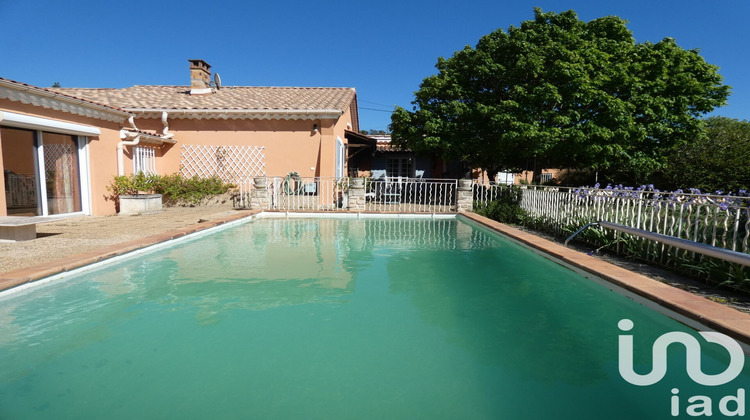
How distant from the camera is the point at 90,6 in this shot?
1106 centimetres

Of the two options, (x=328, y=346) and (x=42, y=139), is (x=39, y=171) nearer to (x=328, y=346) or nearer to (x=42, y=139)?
(x=42, y=139)

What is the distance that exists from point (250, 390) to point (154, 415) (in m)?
0.54

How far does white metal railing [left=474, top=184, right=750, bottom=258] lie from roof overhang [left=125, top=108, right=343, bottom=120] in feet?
24.1

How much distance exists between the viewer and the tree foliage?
13.7 m

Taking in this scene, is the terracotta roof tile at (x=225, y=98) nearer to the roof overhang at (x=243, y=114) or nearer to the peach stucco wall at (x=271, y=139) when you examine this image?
the roof overhang at (x=243, y=114)

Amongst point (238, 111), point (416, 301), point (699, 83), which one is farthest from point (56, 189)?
point (699, 83)

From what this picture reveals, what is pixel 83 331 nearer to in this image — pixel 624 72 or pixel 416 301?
pixel 416 301

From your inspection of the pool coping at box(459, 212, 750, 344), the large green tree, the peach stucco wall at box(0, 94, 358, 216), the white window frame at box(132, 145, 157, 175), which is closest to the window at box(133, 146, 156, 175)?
the white window frame at box(132, 145, 157, 175)

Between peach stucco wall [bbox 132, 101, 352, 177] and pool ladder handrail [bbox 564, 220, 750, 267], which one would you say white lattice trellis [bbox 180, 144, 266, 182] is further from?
pool ladder handrail [bbox 564, 220, 750, 267]

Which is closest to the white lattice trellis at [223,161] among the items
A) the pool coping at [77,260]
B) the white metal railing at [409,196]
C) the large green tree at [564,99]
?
the white metal railing at [409,196]

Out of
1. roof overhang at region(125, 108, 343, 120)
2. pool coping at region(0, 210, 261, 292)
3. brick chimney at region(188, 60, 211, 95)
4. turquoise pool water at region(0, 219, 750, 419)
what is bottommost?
turquoise pool water at region(0, 219, 750, 419)

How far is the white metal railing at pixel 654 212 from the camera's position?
444 cm

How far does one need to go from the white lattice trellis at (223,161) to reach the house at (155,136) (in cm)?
4

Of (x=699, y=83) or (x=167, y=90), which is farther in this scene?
(x=167, y=90)
